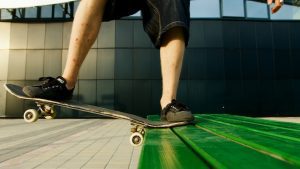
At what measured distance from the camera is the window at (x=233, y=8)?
727 inches

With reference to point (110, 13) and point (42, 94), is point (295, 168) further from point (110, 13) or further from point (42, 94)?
point (110, 13)

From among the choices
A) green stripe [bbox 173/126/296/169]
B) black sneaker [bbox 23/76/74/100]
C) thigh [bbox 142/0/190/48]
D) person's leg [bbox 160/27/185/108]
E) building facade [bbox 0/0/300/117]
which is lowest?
green stripe [bbox 173/126/296/169]

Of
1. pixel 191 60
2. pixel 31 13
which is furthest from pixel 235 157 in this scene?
pixel 31 13

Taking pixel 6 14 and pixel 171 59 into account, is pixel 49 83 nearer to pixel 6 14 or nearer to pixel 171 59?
pixel 171 59

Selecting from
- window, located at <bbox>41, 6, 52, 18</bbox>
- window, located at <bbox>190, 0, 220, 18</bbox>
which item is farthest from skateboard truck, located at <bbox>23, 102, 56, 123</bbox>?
window, located at <bbox>41, 6, 52, 18</bbox>

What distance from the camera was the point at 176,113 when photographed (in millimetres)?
2014

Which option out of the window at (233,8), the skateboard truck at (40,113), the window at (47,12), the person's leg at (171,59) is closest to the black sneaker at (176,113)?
the person's leg at (171,59)

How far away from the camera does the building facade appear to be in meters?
17.4

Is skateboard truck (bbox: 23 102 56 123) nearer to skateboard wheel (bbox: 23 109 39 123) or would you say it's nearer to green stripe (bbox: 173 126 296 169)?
skateboard wheel (bbox: 23 109 39 123)

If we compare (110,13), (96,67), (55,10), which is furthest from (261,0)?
(110,13)

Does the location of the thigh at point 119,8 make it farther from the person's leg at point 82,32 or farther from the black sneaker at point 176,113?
the black sneaker at point 176,113

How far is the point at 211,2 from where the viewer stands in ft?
59.7

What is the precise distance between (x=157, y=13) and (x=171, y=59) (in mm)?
343

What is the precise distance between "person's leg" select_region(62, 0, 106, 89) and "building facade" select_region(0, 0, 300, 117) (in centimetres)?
1493
